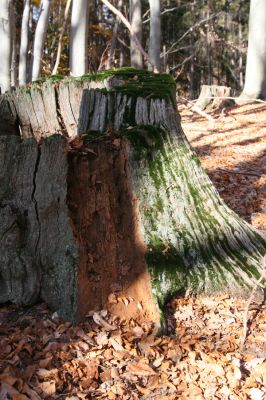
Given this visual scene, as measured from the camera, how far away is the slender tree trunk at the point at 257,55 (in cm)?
1237

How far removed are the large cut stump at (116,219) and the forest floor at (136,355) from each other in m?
0.12

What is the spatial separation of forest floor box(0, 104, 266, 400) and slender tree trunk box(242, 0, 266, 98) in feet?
35.0

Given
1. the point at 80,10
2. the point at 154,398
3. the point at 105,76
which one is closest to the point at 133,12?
→ the point at 80,10

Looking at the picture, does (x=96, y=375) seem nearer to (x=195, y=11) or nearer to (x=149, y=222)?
(x=149, y=222)

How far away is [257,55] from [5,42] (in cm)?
761

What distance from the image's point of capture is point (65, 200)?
2.70 meters

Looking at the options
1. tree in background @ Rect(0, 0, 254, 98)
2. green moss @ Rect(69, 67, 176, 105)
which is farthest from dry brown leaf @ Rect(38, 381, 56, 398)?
tree in background @ Rect(0, 0, 254, 98)

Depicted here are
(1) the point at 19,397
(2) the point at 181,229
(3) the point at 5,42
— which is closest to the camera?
(1) the point at 19,397

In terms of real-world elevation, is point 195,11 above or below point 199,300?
above

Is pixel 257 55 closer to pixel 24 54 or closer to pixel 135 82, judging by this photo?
pixel 24 54

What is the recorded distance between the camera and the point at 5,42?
9.09 m

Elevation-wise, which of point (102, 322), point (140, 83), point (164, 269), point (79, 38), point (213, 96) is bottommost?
point (102, 322)

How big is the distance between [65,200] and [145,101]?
3.53ft

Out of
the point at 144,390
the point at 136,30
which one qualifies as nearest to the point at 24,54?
the point at 136,30
